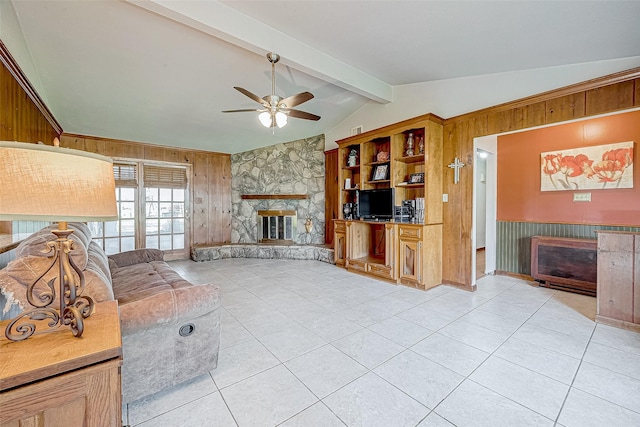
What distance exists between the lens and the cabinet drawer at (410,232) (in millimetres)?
3809

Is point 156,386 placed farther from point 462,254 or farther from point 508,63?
point 508,63

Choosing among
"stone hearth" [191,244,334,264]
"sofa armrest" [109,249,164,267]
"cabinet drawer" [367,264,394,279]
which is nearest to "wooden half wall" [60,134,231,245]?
"stone hearth" [191,244,334,264]

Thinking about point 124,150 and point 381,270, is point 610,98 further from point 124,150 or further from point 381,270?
point 124,150

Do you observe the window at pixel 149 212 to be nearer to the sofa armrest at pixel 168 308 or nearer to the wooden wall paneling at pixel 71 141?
the wooden wall paneling at pixel 71 141

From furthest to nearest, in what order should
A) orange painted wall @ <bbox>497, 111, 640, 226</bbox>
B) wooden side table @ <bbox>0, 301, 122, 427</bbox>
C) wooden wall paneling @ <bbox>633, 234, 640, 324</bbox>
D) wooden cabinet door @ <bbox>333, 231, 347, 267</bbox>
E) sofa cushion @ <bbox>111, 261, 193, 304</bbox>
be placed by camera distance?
1. wooden cabinet door @ <bbox>333, 231, 347, 267</bbox>
2. orange painted wall @ <bbox>497, 111, 640, 226</bbox>
3. wooden wall paneling @ <bbox>633, 234, 640, 324</bbox>
4. sofa cushion @ <bbox>111, 261, 193, 304</bbox>
5. wooden side table @ <bbox>0, 301, 122, 427</bbox>

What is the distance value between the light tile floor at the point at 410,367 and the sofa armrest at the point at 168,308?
1.64 feet

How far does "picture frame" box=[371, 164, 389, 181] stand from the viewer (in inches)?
177

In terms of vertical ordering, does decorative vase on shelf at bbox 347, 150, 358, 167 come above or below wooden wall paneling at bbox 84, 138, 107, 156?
below

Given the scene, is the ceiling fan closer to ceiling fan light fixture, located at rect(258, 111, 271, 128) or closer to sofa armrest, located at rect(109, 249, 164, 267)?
ceiling fan light fixture, located at rect(258, 111, 271, 128)

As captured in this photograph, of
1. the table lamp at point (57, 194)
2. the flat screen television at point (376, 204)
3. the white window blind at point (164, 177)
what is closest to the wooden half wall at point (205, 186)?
the white window blind at point (164, 177)

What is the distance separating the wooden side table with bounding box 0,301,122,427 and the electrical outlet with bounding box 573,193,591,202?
212 inches

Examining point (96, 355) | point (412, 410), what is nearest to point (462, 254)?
point (412, 410)

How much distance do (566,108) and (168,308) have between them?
4203mm

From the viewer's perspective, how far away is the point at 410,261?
13.0 ft
